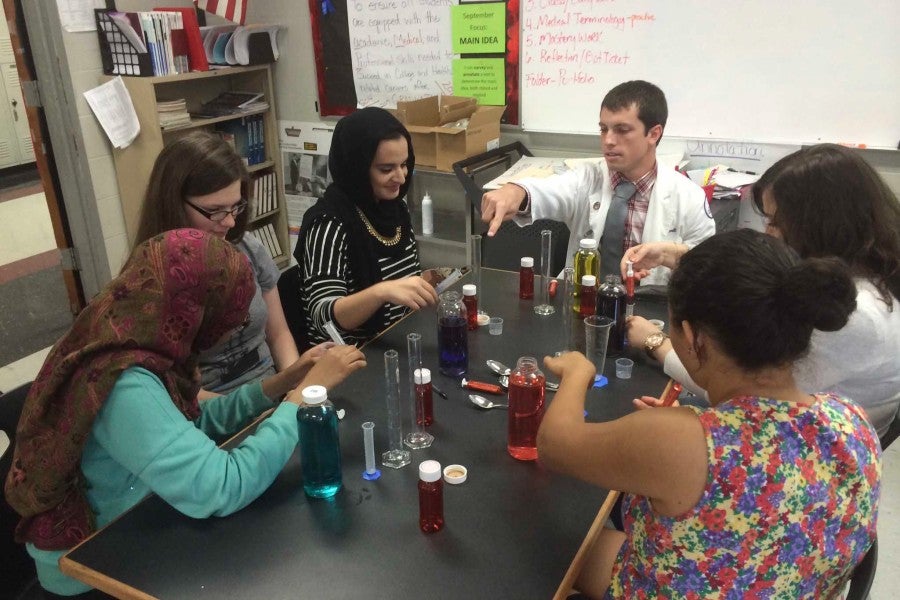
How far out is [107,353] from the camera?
3.48 ft

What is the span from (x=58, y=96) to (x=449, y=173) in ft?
6.16

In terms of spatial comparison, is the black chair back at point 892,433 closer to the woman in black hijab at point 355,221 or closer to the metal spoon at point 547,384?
the metal spoon at point 547,384

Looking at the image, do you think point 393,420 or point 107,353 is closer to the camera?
point 107,353

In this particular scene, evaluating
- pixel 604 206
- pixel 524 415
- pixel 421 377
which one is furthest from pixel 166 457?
pixel 604 206

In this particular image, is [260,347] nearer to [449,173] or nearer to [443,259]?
[449,173]

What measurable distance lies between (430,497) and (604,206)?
1.64m

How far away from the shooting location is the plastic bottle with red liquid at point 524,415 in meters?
1.23

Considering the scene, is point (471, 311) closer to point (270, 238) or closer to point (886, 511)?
point (886, 511)

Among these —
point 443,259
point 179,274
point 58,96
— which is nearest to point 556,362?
point 179,274

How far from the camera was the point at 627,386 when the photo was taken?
1496mm

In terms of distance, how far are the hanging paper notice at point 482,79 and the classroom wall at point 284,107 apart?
0.18 m

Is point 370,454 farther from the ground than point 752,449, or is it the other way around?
point 752,449

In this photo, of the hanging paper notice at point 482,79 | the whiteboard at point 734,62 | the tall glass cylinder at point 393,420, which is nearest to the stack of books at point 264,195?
the hanging paper notice at point 482,79

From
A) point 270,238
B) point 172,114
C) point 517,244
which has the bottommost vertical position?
point 270,238
